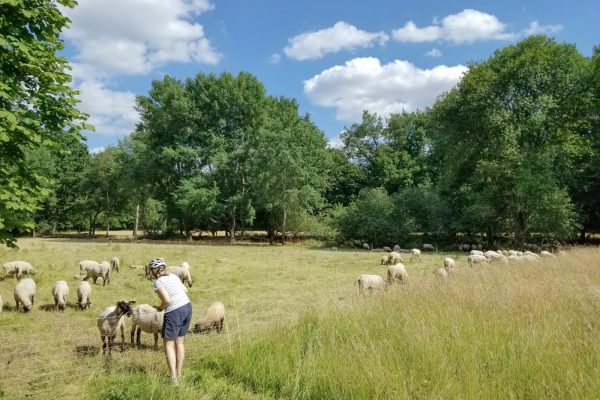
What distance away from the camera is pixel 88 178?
50.6m

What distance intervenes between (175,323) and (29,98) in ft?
15.4

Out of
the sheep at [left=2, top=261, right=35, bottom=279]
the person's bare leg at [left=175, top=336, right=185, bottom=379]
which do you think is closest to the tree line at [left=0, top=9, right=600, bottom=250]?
the sheep at [left=2, top=261, right=35, bottom=279]

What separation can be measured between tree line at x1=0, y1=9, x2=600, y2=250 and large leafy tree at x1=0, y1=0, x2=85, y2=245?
26.9m

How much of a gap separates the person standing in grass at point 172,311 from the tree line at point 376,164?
1036 inches

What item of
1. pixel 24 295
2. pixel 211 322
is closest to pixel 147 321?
pixel 211 322

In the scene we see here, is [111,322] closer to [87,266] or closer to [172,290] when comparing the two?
[172,290]

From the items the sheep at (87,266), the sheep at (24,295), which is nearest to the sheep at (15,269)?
the sheep at (87,266)

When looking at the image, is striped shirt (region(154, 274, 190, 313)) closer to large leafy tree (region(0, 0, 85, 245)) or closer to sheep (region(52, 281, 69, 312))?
large leafy tree (region(0, 0, 85, 245))

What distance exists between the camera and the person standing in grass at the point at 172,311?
598cm

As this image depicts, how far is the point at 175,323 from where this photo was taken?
609 cm

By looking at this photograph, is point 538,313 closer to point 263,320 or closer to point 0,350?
point 263,320

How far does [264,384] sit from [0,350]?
491 cm

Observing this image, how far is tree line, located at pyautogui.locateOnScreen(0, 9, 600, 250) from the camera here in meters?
28.2

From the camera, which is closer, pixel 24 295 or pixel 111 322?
pixel 111 322
